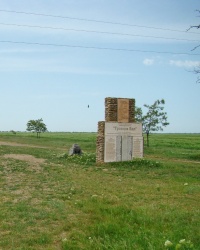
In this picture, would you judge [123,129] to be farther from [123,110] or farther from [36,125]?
[36,125]

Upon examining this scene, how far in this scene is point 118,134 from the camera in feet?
77.2

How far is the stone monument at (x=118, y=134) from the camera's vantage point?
23.1 metres

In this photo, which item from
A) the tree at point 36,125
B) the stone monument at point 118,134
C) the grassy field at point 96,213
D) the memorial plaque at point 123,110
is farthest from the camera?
the tree at point 36,125

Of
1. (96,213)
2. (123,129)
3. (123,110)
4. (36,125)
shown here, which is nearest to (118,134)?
(123,129)

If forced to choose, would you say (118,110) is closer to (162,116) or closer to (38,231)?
(38,231)

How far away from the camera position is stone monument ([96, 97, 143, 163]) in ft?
75.9

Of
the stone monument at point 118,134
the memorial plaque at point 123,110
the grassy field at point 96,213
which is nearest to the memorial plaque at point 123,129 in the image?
the stone monument at point 118,134

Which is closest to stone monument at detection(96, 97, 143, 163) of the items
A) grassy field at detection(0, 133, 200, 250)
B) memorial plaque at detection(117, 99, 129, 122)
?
memorial plaque at detection(117, 99, 129, 122)

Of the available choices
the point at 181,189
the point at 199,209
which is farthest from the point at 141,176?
the point at 199,209

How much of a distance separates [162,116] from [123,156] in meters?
24.4

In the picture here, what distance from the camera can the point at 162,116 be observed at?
154ft

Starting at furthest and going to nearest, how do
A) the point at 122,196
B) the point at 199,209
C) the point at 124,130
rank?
1. the point at 124,130
2. the point at 122,196
3. the point at 199,209

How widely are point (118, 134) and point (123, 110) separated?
174 cm

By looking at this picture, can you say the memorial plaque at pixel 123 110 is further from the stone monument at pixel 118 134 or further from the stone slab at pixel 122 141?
the stone slab at pixel 122 141
